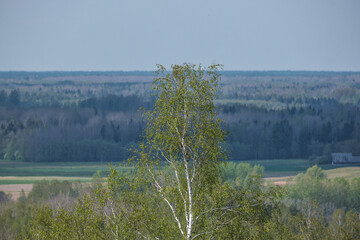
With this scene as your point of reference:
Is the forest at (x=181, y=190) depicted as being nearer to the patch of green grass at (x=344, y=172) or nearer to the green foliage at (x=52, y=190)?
the green foliage at (x=52, y=190)

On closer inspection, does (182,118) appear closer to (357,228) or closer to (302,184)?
(357,228)

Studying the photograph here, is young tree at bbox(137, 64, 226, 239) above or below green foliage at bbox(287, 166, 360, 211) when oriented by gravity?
above

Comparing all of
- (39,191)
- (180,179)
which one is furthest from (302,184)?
(180,179)

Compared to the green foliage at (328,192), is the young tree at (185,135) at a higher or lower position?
higher

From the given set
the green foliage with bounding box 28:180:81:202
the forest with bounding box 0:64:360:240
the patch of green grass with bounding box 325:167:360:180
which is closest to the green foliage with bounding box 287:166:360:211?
the patch of green grass with bounding box 325:167:360:180

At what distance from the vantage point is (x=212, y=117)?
2397 cm

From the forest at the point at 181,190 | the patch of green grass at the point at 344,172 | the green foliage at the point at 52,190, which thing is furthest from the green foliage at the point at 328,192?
the forest at the point at 181,190

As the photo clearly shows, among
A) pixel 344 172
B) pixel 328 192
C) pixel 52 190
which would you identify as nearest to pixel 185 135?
pixel 52 190

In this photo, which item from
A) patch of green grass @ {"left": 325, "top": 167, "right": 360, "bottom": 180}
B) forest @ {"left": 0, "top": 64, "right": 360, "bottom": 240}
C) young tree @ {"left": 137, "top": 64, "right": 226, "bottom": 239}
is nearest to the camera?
forest @ {"left": 0, "top": 64, "right": 360, "bottom": 240}

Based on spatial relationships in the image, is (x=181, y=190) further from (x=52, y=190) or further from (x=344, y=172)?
(x=344, y=172)

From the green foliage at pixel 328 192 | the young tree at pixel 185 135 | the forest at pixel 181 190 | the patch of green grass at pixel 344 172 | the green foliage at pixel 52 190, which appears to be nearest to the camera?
the forest at pixel 181 190

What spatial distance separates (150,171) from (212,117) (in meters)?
2.61

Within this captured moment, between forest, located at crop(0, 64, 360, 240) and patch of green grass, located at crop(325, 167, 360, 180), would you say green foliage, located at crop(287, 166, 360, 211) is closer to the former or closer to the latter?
patch of green grass, located at crop(325, 167, 360, 180)

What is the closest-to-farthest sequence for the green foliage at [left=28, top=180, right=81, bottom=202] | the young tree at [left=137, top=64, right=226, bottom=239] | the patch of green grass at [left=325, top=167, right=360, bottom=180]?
the young tree at [left=137, top=64, right=226, bottom=239] → the green foliage at [left=28, top=180, right=81, bottom=202] → the patch of green grass at [left=325, top=167, right=360, bottom=180]
